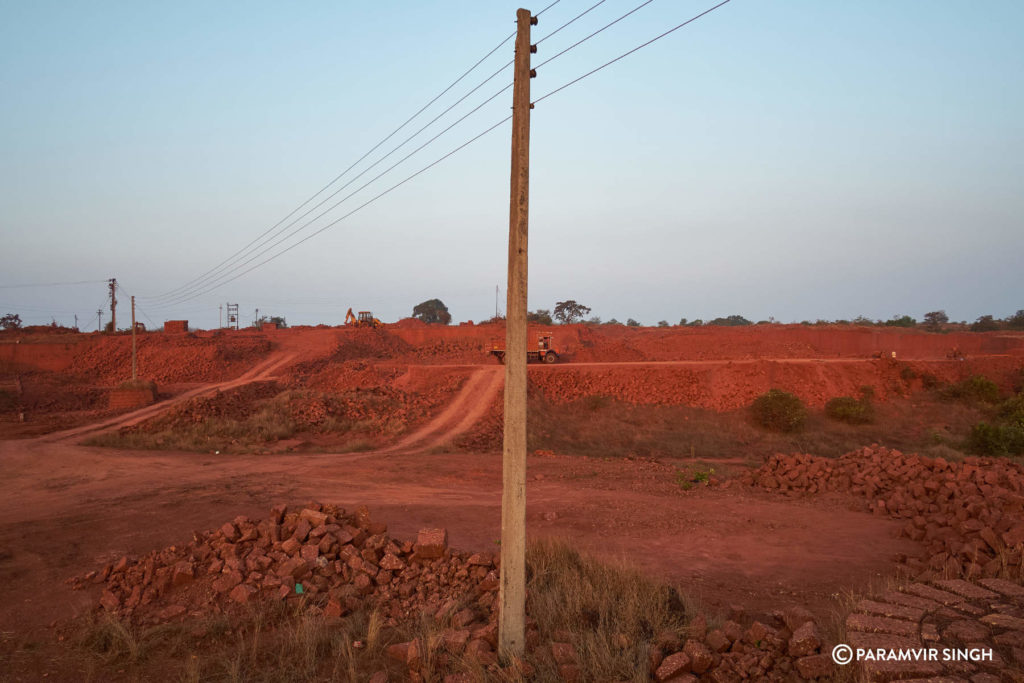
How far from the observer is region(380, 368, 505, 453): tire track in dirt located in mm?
21650

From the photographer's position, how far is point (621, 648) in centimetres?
573

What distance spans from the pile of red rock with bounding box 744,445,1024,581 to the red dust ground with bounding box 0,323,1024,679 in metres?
0.44

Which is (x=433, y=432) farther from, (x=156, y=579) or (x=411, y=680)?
(x=411, y=680)

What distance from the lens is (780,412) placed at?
2625 centimetres

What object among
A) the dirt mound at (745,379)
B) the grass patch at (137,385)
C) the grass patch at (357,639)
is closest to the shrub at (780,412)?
the dirt mound at (745,379)

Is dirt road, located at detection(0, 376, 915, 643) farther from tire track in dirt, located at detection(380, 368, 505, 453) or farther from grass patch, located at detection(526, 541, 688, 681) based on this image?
Result: tire track in dirt, located at detection(380, 368, 505, 453)

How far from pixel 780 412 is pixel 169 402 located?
2796 cm

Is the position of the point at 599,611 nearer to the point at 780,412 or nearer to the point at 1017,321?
the point at 780,412

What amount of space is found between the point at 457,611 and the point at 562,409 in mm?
21398

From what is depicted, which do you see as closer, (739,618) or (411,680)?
(411,680)

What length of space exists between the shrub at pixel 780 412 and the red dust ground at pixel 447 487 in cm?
179

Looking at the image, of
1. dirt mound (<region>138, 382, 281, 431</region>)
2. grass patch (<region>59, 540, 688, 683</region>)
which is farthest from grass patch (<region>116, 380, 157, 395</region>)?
grass patch (<region>59, 540, 688, 683</region>)

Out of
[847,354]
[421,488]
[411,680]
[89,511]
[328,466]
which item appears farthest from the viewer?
[847,354]

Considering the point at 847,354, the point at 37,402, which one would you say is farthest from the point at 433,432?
the point at 847,354
